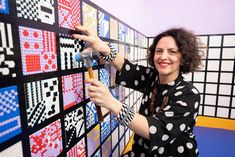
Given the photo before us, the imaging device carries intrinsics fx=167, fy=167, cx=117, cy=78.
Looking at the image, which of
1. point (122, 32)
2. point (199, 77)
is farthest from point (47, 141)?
point (199, 77)

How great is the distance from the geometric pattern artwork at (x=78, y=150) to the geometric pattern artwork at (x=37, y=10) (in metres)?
0.50

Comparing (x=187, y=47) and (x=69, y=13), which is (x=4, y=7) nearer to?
(x=69, y=13)

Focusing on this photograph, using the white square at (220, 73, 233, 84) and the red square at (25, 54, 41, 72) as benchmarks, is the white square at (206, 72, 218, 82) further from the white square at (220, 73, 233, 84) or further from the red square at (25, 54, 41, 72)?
the red square at (25, 54, 41, 72)

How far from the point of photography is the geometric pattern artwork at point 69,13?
0.58 meters

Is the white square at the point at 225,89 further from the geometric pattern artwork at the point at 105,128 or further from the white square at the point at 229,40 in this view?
the geometric pattern artwork at the point at 105,128

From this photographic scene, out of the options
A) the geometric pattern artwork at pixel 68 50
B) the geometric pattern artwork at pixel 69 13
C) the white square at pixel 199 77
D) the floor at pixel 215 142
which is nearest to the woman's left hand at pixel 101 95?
the geometric pattern artwork at pixel 68 50

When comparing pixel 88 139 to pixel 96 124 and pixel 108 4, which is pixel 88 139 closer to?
pixel 96 124

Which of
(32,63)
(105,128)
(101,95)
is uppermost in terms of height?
(32,63)

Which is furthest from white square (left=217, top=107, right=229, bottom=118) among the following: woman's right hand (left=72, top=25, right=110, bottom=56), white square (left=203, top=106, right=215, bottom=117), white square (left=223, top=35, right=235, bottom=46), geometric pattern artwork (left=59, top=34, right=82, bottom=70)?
geometric pattern artwork (left=59, top=34, right=82, bottom=70)

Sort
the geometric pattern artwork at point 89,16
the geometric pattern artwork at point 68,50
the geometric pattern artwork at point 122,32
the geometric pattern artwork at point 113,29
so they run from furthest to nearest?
the geometric pattern artwork at point 122,32 → the geometric pattern artwork at point 113,29 → the geometric pattern artwork at point 89,16 → the geometric pattern artwork at point 68,50

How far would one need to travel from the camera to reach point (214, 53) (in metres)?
2.35

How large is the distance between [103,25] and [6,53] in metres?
0.59

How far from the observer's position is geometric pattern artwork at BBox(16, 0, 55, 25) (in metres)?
0.43

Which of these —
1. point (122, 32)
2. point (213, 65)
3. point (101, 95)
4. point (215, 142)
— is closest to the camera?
point (101, 95)
